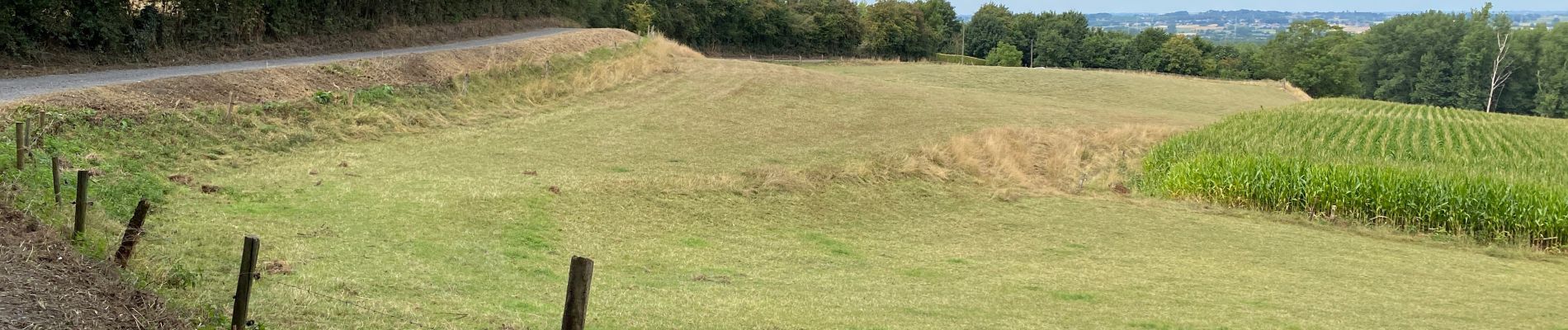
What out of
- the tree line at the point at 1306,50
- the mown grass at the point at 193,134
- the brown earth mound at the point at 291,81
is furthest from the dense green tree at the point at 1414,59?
the mown grass at the point at 193,134

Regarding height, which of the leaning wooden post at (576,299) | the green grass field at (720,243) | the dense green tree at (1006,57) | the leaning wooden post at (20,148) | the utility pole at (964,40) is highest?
the utility pole at (964,40)

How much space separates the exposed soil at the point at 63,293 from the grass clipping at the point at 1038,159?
16315mm

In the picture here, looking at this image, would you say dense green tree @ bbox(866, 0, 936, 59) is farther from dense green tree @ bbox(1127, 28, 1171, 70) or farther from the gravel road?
the gravel road

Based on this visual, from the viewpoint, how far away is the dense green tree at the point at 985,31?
421 ft

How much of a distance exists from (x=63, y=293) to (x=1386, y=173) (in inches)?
887

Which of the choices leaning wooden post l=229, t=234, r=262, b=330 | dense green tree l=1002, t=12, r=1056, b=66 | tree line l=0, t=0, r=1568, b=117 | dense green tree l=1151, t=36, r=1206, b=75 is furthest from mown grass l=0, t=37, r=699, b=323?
dense green tree l=1002, t=12, r=1056, b=66

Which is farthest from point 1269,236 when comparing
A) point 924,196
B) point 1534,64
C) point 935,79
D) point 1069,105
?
point 1534,64

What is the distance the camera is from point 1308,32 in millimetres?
136750

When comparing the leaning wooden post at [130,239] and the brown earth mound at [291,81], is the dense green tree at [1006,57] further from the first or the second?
the leaning wooden post at [130,239]

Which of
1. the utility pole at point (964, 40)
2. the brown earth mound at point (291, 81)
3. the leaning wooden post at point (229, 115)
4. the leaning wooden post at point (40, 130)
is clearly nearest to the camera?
the leaning wooden post at point (40, 130)

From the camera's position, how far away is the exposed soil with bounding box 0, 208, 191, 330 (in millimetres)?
7047

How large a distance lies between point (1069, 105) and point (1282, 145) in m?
11.8

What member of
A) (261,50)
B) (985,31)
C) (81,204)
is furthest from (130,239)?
(985,31)

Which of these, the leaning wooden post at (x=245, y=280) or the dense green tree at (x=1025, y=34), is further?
the dense green tree at (x=1025, y=34)
